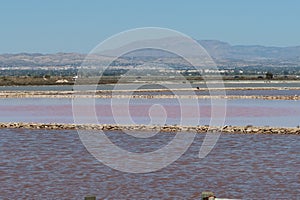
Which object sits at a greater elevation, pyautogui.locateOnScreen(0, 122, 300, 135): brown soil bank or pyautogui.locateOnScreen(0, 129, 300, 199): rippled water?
pyautogui.locateOnScreen(0, 122, 300, 135): brown soil bank

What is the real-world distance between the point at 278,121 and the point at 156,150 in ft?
36.7

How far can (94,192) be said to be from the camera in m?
13.2

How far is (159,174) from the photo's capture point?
50.5ft

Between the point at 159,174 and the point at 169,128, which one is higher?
the point at 169,128

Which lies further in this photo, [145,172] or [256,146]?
[256,146]

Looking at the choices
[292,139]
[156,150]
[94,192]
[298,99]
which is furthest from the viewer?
[298,99]

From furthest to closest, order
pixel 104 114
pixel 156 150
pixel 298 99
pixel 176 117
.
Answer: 1. pixel 298 99
2. pixel 104 114
3. pixel 176 117
4. pixel 156 150

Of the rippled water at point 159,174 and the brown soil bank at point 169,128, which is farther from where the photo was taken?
the brown soil bank at point 169,128

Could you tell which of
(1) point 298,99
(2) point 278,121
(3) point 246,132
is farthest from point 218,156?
(1) point 298,99

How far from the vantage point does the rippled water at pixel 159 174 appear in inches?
516

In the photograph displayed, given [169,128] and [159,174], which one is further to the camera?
[169,128]

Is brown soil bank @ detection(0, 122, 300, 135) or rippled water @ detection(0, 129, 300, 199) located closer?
rippled water @ detection(0, 129, 300, 199)

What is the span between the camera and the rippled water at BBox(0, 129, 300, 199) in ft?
43.0

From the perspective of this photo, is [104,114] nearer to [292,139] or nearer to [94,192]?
[292,139]
